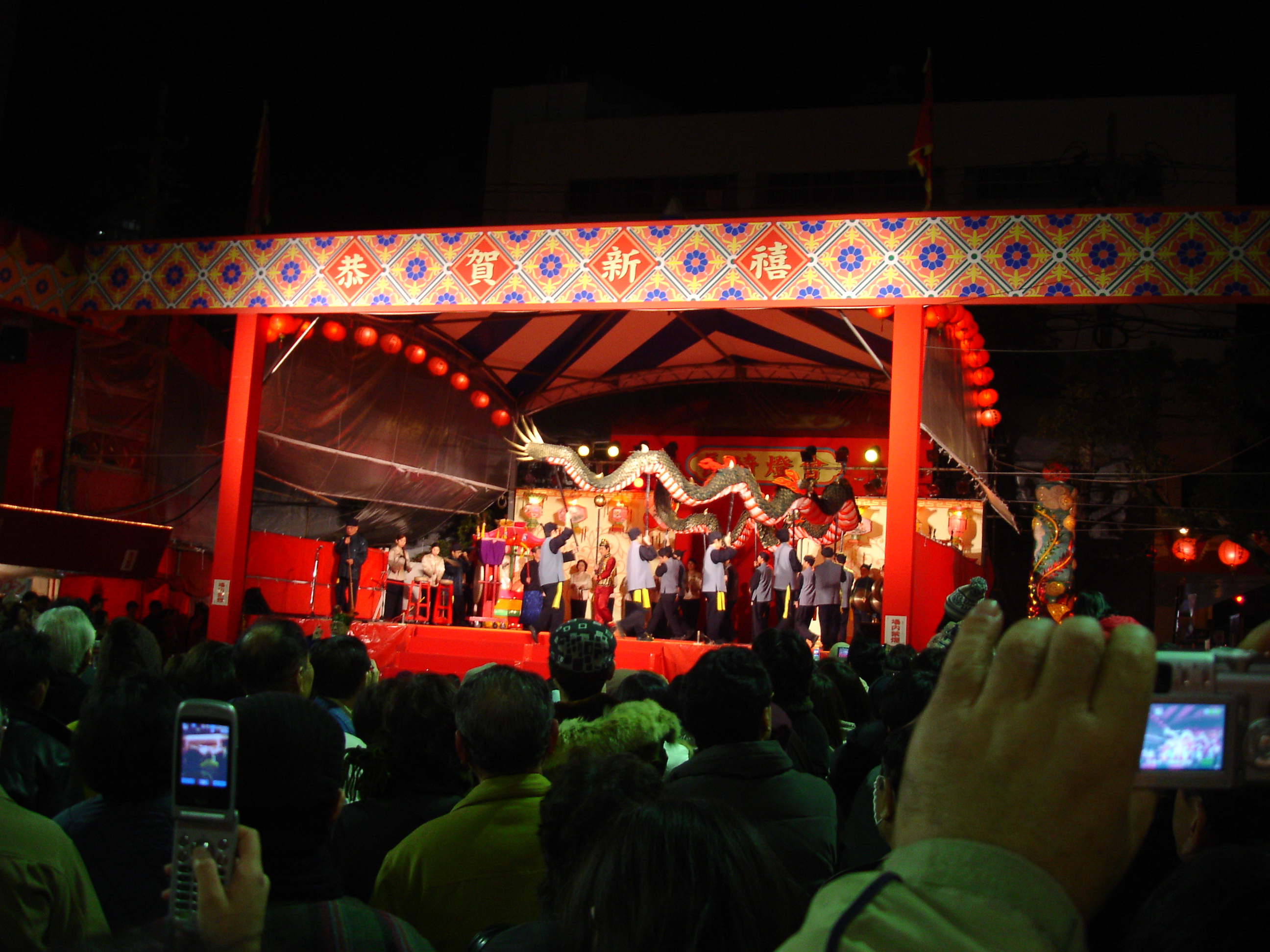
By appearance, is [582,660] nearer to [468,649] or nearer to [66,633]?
[66,633]

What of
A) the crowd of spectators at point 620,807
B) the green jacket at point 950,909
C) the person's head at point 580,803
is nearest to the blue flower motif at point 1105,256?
the crowd of spectators at point 620,807

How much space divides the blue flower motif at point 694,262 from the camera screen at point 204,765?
354 inches

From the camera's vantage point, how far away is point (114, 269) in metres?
11.8

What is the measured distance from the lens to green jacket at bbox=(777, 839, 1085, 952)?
0.74 metres

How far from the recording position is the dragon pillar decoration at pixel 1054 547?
14680 millimetres

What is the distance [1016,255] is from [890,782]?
26.5 ft

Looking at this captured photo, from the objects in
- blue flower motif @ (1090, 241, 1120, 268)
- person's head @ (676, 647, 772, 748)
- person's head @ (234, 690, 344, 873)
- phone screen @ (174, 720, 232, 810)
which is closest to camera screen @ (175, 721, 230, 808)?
phone screen @ (174, 720, 232, 810)

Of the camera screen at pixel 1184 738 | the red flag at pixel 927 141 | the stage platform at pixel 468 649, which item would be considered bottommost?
the stage platform at pixel 468 649

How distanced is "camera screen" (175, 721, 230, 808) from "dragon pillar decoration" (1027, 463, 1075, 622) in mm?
14144

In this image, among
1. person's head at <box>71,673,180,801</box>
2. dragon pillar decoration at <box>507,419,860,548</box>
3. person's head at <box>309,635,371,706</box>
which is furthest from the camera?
dragon pillar decoration at <box>507,419,860,548</box>

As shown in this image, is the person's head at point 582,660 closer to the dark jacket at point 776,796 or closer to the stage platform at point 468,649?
the dark jacket at point 776,796

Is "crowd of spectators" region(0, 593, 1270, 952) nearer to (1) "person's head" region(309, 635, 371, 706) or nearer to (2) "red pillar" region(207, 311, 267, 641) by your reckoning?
(1) "person's head" region(309, 635, 371, 706)

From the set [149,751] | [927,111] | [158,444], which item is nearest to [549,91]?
[158,444]

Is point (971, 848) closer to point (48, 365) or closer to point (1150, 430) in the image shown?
point (48, 365)
